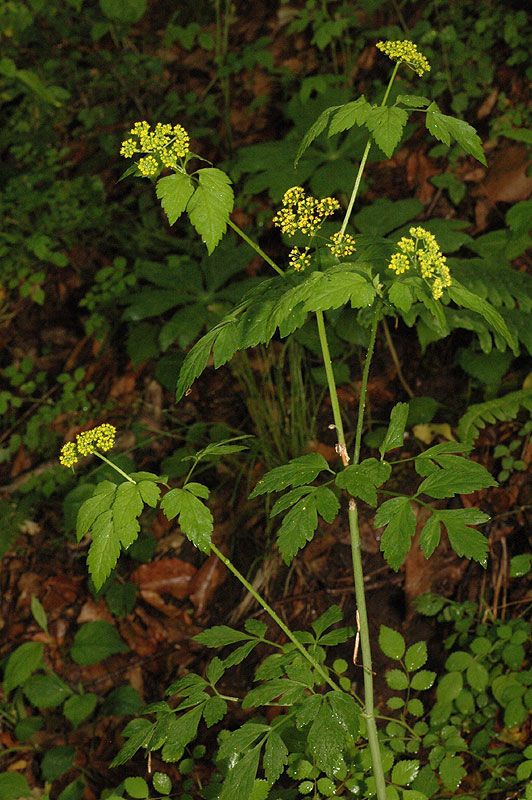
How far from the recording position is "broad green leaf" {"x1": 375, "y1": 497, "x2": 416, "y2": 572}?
124cm

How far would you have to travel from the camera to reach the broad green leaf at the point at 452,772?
6.02 feet

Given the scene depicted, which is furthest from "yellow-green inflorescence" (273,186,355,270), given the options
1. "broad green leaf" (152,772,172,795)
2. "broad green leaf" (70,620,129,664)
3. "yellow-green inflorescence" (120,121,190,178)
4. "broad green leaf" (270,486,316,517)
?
"broad green leaf" (70,620,129,664)

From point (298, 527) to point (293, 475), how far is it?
11 centimetres

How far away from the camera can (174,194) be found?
1261 millimetres

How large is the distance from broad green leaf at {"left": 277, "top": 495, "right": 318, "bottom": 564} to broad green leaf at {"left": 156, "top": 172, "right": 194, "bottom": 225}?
57 cm

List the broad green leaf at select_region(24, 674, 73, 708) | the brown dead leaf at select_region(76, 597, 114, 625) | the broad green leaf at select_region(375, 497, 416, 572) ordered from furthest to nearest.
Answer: the brown dead leaf at select_region(76, 597, 114, 625), the broad green leaf at select_region(24, 674, 73, 708), the broad green leaf at select_region(375, 497, 416, 572)

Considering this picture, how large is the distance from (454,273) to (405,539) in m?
1.59

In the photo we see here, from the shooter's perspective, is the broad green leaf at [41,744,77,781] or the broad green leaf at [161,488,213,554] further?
Result: the broad green leaf at [41,744,77,781]

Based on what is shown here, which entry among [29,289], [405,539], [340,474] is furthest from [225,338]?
[29,289]

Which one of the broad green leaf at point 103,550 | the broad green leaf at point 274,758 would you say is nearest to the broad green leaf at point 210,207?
the broad green leaf at point 103,550

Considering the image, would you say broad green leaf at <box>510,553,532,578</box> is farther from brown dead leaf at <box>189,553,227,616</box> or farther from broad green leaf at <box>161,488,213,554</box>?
broad green leaf at <box>161,488,213,554</box>

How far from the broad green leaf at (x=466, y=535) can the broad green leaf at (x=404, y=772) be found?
83cm

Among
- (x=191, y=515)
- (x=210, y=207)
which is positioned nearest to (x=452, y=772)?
(x=191, y=515)

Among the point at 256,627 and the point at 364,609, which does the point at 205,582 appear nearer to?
the point at 256,627
